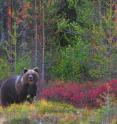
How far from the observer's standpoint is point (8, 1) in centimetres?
3269

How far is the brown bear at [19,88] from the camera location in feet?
61.2

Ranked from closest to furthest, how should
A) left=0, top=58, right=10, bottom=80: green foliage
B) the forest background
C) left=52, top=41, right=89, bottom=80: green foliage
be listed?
the forest background → left=52, top=41, right=89, bottom=80: green foliage → left=0, top=58, right=10, bottom=80: green foliage

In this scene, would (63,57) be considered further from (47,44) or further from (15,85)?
(15,85)

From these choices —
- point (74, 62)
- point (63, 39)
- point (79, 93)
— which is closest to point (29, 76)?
point (79, 93)

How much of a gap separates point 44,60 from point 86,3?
349cm

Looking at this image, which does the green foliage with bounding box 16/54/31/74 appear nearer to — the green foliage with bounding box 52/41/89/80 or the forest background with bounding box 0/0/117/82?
the forest background with bounding box 0/0/117/82

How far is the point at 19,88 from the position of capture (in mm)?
18781

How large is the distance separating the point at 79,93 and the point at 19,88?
2.57 m

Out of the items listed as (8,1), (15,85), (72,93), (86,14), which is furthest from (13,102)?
(8,1)

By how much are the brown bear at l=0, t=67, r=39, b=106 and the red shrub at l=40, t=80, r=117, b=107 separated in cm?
157

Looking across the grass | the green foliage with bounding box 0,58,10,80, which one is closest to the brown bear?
the grass

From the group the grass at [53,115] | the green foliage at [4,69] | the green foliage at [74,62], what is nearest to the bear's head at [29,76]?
the grass at [53,115]

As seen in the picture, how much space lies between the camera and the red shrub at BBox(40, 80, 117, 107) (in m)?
19.4

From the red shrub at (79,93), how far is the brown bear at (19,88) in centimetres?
157
